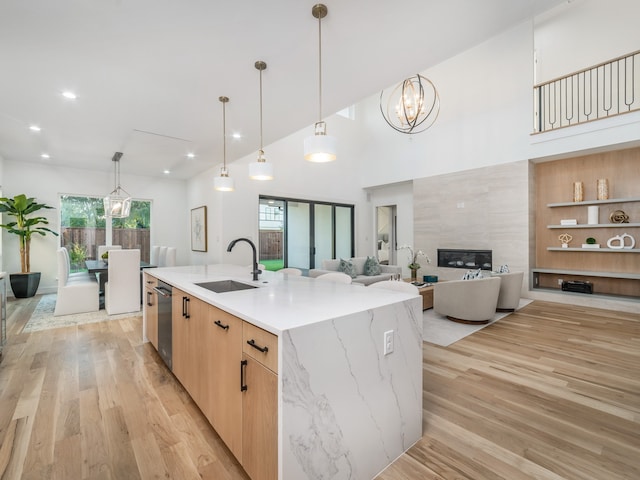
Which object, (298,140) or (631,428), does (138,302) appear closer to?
(298,140)

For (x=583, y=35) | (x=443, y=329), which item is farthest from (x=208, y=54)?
(x=583, y=35)

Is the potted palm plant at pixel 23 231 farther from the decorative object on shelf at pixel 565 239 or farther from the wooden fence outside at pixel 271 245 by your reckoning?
the decorative object on shelf at pixel 565 239

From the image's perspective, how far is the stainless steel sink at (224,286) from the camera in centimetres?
231

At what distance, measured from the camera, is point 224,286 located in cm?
247

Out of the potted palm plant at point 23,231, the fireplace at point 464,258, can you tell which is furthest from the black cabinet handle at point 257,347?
the potted palm plant at point 23,231

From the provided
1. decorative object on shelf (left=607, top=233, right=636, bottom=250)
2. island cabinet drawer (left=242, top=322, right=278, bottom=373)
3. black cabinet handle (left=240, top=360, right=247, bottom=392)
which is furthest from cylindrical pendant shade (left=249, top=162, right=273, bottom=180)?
decorative object on shelf (left=607, top=233, right=636, bottom=250)

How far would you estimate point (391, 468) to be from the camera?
5.12 feet

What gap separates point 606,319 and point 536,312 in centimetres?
84

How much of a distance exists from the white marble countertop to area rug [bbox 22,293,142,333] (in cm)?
298

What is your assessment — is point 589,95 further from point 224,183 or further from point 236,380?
point 236,380

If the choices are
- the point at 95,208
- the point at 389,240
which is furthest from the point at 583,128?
the point at 95,208

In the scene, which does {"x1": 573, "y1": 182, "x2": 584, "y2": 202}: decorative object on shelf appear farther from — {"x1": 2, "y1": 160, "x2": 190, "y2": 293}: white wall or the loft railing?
{"x1": 2, "y1": 160, "x2": 190, "y2": 293}: white wall

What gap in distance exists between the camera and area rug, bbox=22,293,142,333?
4.04 meters

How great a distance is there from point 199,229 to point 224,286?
4.98 meters
